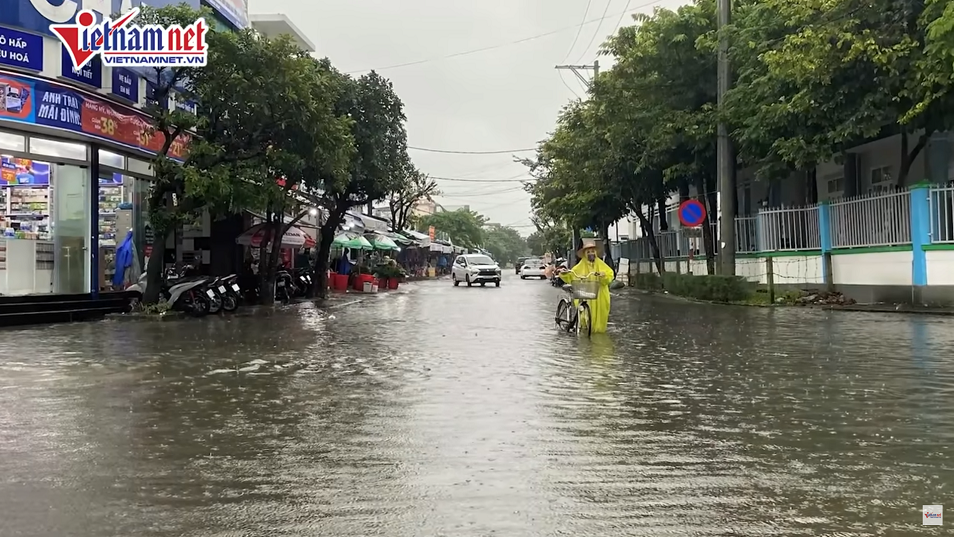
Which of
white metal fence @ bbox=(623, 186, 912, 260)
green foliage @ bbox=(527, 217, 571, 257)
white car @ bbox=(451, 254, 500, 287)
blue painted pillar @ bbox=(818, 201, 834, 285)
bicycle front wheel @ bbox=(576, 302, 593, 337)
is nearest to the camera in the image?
bicycle front wheel @ bbox=(576, 302, 593, 337)

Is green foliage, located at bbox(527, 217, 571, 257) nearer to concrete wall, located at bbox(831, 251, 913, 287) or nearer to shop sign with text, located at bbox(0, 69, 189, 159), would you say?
concrete wall, located at bbox(831, 251, 913, 287)

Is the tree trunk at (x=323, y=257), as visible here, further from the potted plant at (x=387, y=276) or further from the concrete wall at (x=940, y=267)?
the concrete wall at (x=940, y=267)

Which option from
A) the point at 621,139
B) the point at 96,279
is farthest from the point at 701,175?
the point at 96,279

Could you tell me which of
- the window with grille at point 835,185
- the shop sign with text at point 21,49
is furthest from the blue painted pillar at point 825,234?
the shop sign with text at point 21,49

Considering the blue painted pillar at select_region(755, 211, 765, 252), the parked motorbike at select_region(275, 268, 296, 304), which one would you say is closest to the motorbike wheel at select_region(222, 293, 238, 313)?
the parked motorbike at select_region(275, 268, 296, 304)

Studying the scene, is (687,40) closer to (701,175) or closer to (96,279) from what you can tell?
(701,175)

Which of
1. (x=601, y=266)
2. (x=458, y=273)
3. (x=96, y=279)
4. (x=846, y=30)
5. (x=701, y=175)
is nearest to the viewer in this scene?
(x=601, y=266)

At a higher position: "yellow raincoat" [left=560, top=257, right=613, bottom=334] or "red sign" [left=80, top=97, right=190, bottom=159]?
"red sign" [left=80, top=97, right=190, bottom=159]

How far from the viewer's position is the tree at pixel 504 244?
141500 mm

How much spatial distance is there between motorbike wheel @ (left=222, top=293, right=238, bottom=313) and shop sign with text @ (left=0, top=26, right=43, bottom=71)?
6716 millimetres

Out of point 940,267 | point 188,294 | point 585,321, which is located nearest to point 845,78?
point 940,267

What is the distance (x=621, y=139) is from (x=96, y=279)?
52.8ft

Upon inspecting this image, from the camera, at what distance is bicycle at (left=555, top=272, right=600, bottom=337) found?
498 inches

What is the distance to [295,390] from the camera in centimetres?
809
